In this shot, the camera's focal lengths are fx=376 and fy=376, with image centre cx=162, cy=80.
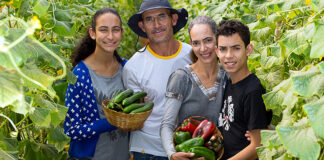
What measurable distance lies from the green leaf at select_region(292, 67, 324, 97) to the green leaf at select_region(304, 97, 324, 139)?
43 millimetres

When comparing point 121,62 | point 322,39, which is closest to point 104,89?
point 121,62

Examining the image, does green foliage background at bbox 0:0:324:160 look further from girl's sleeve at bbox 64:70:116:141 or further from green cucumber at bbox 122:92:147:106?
green cucumber at bbox 122:92:147:106

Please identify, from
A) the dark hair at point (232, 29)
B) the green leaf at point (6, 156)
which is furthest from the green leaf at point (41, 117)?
the dark hair at point (232, 29)

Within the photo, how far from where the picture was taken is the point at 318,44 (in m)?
0.89

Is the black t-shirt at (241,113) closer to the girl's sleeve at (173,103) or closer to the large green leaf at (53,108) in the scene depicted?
the girl's sleeve at (173,103)

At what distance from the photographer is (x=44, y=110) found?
4.63 feet

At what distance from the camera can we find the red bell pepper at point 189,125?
210 centimetres

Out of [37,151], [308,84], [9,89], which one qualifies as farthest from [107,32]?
[9,89]

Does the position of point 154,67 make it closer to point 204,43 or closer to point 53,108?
point 204,43

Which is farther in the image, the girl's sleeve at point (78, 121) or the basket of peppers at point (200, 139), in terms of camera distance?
the girl's sleeve at point (78, 121)

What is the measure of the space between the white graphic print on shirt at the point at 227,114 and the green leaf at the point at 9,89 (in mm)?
1395

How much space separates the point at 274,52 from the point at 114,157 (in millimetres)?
1487

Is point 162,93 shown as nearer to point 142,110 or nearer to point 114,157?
point 142,110

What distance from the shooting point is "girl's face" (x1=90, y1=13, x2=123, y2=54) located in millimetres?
2568
